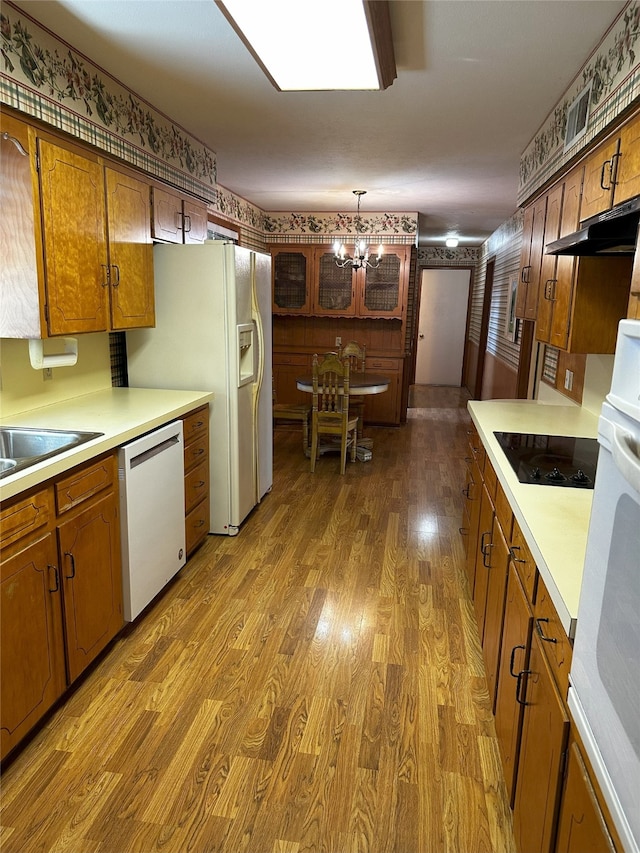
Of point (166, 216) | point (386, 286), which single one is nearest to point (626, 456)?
point (166, 216)

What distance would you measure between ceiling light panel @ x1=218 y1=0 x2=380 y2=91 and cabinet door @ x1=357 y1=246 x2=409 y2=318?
413 cm

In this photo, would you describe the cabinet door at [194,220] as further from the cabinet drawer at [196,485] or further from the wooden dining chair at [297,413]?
the wooden dining chair at [297,413]

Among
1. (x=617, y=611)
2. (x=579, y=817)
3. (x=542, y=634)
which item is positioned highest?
(x=617, y=611)

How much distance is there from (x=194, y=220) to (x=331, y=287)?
3.15m

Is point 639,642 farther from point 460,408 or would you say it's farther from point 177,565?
point 460,408

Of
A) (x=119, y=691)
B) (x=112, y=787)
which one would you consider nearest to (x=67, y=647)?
(x=119, y=691)

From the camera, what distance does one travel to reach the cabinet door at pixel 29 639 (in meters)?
1.71

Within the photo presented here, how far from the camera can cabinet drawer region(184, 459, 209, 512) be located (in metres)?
3.17

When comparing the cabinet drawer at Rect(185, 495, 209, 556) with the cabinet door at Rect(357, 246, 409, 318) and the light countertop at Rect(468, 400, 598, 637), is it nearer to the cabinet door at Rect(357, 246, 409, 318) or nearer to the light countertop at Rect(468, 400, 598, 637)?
the light countertop at Rect(468, 400, 598, 637)

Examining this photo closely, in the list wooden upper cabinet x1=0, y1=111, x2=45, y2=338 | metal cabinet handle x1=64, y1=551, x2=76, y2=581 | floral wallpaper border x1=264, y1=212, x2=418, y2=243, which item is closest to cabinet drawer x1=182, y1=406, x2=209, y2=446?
wooden upper cabinet x1=0, y1=111, x2=45, y2=338

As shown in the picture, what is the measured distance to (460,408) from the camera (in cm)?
835

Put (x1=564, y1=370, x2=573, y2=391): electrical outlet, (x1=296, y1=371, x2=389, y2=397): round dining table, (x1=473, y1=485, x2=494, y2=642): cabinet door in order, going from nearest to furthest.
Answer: (x1=473, y1=485, x2=494, y2=642): cabinet door < (x1=564, y1=370, x2=573, y2=391): electrical outlet < (x1=296, y1=371, x2=389, y2=397): round dining table

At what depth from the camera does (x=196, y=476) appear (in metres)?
3.31

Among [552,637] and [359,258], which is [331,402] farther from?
[552,637]
